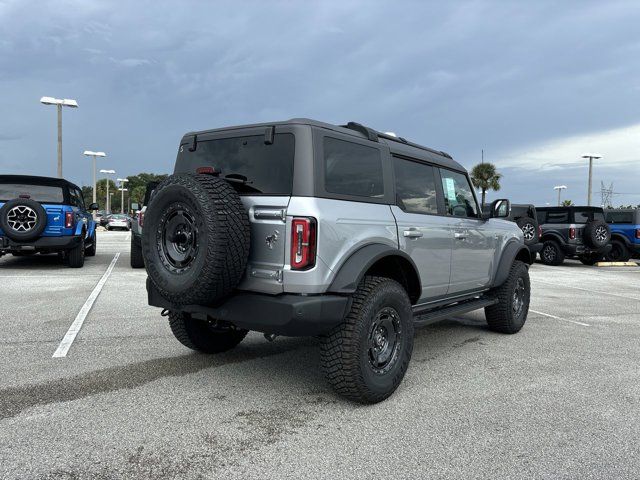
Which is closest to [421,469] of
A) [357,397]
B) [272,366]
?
[357,397]

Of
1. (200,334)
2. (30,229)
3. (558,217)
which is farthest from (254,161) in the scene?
(558,217)

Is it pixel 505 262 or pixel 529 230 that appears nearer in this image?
pixel 505 262

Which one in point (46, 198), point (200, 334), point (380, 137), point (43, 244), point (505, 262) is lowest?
point (200, 334)

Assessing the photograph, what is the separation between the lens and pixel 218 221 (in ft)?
10.3

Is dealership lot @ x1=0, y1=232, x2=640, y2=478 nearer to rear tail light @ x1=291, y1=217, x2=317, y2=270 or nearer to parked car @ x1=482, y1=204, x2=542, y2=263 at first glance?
rear tail light @ x1=291, y1=217, x2=317, y2=270

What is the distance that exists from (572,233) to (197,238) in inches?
573

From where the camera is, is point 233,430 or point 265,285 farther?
point 265,285

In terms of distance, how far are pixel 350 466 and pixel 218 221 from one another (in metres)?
1.61

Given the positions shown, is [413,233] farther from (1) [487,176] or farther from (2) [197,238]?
(1) [487,176]

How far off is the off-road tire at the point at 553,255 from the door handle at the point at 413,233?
13.0m

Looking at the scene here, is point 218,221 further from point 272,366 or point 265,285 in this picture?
point 272,366

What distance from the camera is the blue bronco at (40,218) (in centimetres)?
990

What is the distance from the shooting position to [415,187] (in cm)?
440

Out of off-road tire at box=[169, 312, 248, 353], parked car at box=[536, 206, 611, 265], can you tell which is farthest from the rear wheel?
parked car at box=[536, 206, 611, 265]
